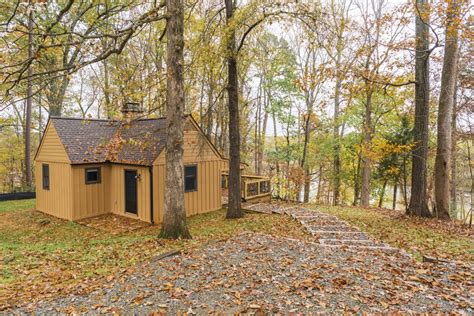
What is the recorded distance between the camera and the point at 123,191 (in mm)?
11188

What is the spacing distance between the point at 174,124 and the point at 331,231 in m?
5.27

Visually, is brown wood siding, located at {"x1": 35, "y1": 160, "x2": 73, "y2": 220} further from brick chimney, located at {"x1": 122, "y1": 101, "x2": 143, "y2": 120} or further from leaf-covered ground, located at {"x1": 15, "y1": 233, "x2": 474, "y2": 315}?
leaf-covered ground, located at {"x1": 15, "y1": 233, "x2": 474, "y2": 315}

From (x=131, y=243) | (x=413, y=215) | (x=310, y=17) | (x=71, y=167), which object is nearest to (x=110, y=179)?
(x=71, y=167)

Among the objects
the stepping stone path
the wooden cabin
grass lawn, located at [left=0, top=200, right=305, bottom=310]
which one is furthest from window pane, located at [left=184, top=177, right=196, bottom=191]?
the stepping stone path

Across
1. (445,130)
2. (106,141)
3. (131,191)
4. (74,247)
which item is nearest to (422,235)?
Answer: (445,130)

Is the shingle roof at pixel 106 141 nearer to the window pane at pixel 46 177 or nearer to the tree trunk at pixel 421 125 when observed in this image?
the window pane at pixel 46 177

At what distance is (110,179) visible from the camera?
11.7 meters

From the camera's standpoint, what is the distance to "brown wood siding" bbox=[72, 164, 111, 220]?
10.9 m

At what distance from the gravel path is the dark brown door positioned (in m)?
5.92

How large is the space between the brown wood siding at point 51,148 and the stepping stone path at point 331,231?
27.1ft

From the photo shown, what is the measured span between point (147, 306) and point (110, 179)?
9.15m

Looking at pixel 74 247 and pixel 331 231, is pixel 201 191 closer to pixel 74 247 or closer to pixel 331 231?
pixel 74 247

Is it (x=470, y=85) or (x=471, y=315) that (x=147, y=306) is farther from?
(x=470, y=85)

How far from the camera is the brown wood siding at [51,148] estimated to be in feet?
36.5
